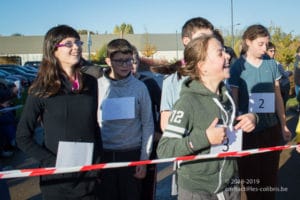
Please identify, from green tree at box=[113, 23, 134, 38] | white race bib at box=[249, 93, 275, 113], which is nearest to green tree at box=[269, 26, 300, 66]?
white race bib at box=[249, 93, 275, 113]

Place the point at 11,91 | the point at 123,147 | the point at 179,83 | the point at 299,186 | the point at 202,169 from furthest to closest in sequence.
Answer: the point at 11,91, the point at 299,186, the point at 123,147, the point at 179,83, the point at 202,169

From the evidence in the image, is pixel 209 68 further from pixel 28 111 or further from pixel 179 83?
pixel 28 111

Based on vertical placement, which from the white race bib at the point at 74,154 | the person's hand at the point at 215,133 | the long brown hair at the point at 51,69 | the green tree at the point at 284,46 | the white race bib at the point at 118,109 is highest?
the green tree at the point at 284,46

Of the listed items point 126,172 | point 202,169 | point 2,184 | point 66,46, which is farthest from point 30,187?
point 202,169

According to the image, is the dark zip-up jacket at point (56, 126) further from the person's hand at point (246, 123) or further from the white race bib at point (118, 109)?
the person's hand at point (246, 123)

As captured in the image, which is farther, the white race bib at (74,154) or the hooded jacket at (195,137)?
the white race bib at (74,154)

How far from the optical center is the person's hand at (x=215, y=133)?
220 centimetres

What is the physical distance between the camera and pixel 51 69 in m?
2.64

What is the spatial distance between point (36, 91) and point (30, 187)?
3248 millimetres

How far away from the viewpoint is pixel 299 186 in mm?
4996

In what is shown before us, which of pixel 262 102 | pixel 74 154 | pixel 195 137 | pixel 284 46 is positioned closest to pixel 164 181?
pixel 262 102

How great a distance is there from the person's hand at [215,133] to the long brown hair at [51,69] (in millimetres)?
1044

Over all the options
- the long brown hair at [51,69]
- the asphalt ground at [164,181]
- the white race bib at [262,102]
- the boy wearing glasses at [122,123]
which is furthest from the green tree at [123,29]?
the long brown hair at [51,69]

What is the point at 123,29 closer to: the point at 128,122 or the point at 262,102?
the point at 262,102
